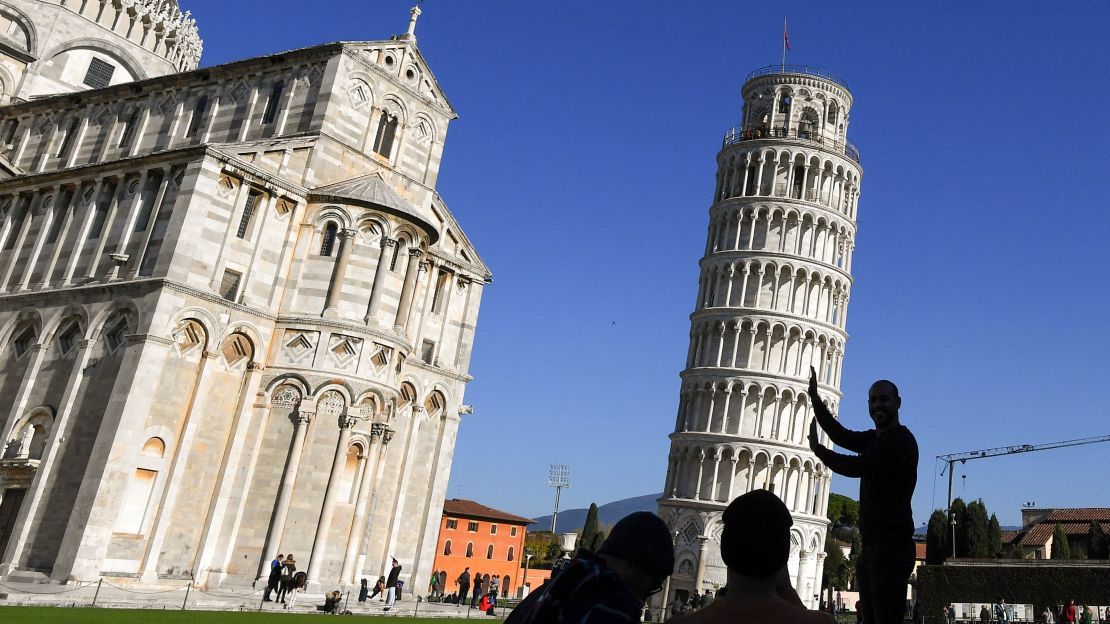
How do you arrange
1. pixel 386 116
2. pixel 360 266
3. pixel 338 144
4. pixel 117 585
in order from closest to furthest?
pixel 117 585 < pixel 360 266 < pixel 338 144 < pixel 386 116

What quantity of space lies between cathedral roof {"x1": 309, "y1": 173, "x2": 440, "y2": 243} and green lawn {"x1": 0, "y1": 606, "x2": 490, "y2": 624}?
13.1m

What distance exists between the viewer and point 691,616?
3.48 meters

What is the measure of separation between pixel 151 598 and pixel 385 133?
17332 mm

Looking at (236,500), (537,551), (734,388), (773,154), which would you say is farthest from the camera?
(537,551)

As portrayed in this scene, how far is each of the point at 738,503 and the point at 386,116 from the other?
30626 millimetres

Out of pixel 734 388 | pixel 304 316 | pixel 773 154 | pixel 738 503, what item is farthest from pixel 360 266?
pixel 773 154

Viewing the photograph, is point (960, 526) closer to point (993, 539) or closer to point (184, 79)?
point (993, 539)

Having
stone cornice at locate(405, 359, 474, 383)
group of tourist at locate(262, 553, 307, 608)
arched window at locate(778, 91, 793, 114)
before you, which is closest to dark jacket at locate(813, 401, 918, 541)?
group of tourist at locate(262, 553, 307, 608)

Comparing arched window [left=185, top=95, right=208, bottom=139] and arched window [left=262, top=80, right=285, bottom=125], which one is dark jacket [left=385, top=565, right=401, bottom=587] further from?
arched window [left=185, top=95, right=208, bottom=139]

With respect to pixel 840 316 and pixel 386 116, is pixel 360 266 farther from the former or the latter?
pixel 840 316

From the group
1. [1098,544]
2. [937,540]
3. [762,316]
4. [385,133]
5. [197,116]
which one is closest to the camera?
[385,133]

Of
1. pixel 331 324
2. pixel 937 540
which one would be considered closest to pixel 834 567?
pixel 937 540

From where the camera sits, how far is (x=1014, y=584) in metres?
49.0

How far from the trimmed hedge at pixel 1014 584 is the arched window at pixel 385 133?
36.8 meters
